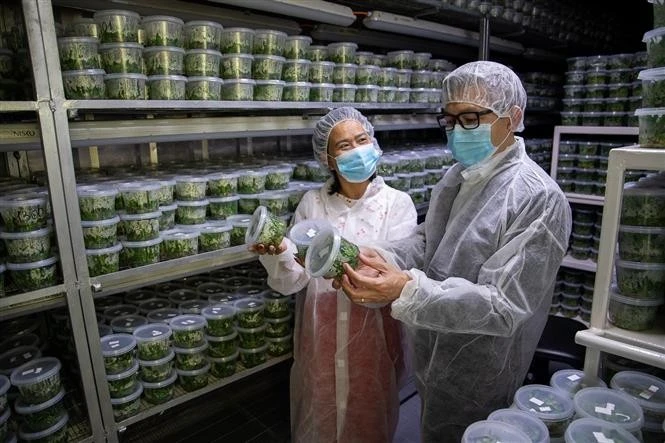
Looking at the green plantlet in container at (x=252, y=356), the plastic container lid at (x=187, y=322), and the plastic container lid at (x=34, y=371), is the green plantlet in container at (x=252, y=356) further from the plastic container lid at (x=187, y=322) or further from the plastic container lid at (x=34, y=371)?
the plastic container lid at (x=34, y=371)

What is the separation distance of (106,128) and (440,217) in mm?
1280

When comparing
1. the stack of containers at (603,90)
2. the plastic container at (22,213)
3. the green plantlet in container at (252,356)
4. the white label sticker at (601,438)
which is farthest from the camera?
the stack of containers at (603,90)

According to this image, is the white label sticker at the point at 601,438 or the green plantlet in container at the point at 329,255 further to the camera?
the green plantlet in container at the point at 329,255

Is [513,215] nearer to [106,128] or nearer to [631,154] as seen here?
[631,154]

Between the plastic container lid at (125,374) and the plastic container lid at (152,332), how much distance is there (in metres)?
0.10

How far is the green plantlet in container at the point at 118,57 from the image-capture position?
146cm

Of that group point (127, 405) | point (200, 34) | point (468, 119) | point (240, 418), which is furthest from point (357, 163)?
point (240, 418)

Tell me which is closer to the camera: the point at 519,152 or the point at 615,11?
the point at 519,152

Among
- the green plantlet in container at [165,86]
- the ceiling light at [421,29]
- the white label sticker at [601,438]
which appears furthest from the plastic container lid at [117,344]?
the ceiling light at [421,29]

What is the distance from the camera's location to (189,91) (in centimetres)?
167

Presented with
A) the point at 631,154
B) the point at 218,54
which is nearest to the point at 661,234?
the point at 631,154

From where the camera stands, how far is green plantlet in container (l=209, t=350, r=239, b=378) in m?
1.91

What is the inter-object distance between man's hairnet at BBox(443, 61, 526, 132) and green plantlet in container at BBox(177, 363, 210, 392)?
5.07 feet

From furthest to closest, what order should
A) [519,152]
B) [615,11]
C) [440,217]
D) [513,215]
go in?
[615,11] → [440,217] → [519,152] → [513,215]
